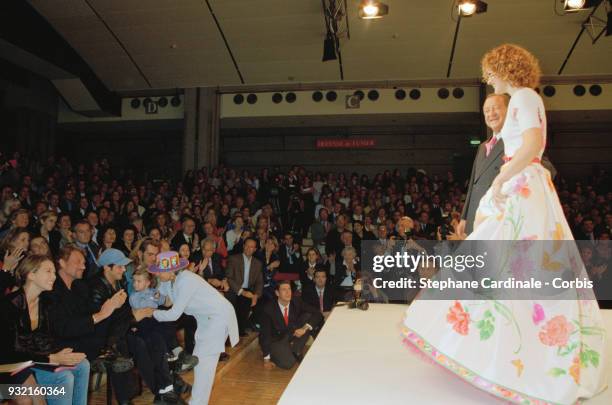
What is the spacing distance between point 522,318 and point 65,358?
2.31 meters

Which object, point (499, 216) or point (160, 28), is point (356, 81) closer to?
point (160, 28)

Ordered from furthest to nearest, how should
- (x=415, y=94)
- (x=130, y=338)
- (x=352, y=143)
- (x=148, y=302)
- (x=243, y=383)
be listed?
(x=352, y=143)
(x=415, y=94)
(x=243, y=383)
(x=148, y=302)
(x=130, y=338)

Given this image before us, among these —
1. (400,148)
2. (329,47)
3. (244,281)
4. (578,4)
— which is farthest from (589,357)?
(400,148)

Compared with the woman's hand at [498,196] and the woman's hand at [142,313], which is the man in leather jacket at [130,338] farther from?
the woman's hand at [498,196]

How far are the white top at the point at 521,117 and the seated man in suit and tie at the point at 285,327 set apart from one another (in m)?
3.33

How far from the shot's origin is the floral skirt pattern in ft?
5.11

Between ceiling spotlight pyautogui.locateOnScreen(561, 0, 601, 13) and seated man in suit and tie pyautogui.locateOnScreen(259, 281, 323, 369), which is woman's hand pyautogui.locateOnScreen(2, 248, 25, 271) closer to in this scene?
seated man in suit and tie pyautogui.locateOnScreen(259, 281, 323, 369)

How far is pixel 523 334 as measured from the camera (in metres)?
1.59

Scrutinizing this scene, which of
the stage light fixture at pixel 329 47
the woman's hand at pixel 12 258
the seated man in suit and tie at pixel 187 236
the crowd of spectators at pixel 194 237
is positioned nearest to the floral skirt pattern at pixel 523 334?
the crowd of spectators at pixel 194 237

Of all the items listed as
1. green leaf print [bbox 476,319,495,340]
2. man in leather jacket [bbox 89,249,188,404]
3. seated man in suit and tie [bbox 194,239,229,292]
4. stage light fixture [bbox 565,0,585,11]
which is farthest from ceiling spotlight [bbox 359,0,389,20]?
green leaf print [bbox 476,319,495,340]

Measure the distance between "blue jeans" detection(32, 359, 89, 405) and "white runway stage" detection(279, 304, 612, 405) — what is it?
143 centimetres

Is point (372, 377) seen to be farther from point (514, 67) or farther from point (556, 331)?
point (514, 67)

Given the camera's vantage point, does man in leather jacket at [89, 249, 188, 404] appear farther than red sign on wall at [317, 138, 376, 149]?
No

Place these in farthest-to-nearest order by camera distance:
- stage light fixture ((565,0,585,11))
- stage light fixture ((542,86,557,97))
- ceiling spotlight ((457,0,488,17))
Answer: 1. stage light fixture ((542,86,557,97))
2. ceiling spotlight ((457,0,488,17))
3. stage light fixture ((565,0,585,11))
